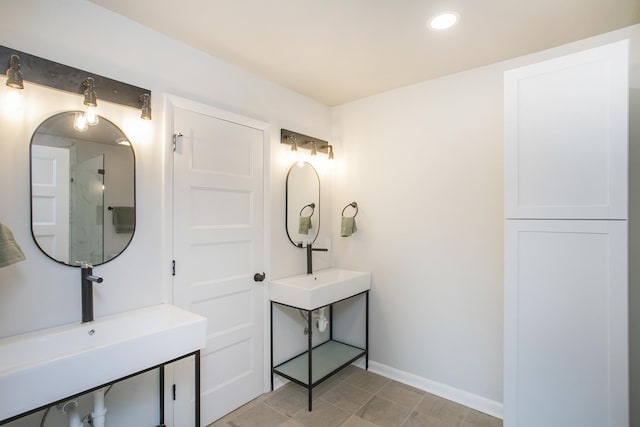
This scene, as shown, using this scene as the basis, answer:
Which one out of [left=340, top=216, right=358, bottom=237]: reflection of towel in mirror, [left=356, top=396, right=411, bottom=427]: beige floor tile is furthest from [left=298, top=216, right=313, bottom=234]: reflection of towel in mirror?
[left=356, top=396, right=411, bottom=427]: beige floor tile

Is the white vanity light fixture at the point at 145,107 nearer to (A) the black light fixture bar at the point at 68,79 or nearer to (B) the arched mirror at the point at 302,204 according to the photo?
(A) the black light fixture bar at the point at 68,79

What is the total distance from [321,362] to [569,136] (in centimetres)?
238

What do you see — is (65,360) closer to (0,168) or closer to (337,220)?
(0,168)

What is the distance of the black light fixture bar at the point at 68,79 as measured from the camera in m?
1.47

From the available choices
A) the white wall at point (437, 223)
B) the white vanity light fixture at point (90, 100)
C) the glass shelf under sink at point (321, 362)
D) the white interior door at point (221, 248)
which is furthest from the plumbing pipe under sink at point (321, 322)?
the white vanity light fixture at point (90, 100)

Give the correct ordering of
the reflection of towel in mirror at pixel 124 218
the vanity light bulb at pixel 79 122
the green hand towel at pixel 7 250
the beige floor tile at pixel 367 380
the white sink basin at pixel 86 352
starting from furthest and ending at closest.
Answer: the beige floor tile at pixel 367 380, the reflection of towel in mirror at pixel 124 218, the vanity light bulb at pixel 79 122, the green hand towel at pixel 7 250, the white sink basin at pixel 86 352

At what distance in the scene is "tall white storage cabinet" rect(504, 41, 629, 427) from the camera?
1.50 metres

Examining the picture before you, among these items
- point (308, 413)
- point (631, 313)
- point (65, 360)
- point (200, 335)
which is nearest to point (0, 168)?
point (65, 360)

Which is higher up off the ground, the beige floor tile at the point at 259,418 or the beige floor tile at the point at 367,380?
the beige floor tile at the point at 259,418

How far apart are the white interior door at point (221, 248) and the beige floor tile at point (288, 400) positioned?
147 millimetres

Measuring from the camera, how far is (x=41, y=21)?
5.03ft

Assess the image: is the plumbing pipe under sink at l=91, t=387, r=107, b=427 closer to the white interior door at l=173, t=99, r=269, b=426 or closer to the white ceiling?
the white interior door at l=173, t=99, r=269, b=426

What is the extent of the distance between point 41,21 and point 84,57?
20cm

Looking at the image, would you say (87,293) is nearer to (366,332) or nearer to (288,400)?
(288,400)
